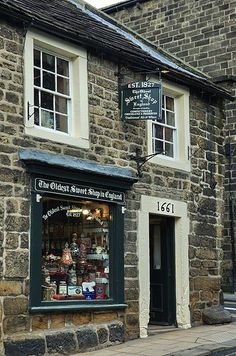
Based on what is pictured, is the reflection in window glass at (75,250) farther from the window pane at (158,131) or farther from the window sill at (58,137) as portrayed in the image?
the window pane at (158,131)

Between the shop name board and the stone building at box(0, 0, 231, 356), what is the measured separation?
0.02 m

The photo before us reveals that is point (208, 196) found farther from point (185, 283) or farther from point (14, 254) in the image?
point (14, 254)

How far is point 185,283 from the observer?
11.4m

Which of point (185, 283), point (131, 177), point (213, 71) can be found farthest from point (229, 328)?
point (213, 71)

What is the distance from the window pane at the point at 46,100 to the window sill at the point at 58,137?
488mm

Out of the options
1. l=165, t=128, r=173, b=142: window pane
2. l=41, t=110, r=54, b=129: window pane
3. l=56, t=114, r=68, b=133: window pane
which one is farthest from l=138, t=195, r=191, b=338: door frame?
l=41, t=110, r=54, b=129: window pane

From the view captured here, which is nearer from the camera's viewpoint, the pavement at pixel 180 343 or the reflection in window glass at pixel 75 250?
the pavement at pixel 180 343

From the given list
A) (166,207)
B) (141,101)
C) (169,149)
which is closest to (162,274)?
(166,207)

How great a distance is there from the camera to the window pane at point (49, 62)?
31.0 ft

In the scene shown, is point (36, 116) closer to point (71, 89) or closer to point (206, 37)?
point (71, 89)

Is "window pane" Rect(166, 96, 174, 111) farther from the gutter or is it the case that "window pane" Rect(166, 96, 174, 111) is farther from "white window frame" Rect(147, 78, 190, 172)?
the gutter

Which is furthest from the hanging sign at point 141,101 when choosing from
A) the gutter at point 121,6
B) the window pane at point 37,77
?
the gutter at point 121,6

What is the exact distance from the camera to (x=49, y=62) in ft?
31.3

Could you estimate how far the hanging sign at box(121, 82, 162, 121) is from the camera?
10.1m
